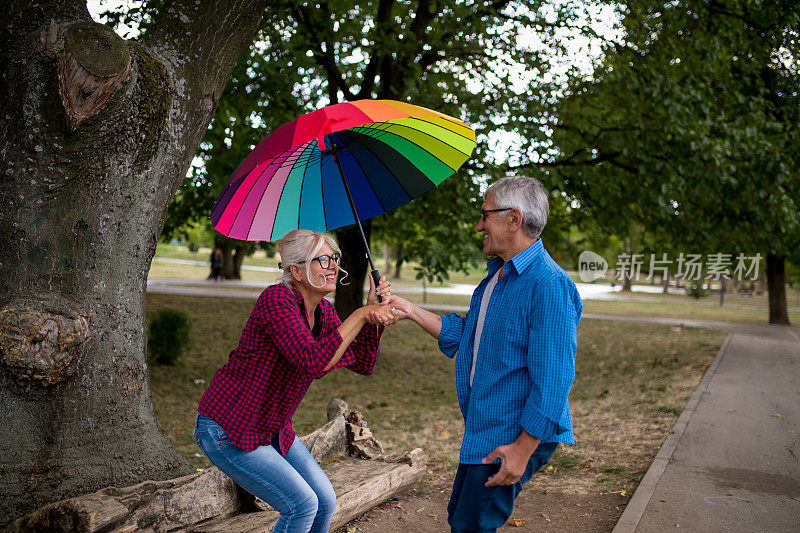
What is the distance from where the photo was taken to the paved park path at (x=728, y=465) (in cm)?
→ 479

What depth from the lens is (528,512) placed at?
5203 mm

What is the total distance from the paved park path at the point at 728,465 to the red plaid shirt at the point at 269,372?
2.68 m

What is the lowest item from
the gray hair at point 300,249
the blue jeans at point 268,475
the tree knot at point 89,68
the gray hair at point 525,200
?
the blue jeans at point 268,475

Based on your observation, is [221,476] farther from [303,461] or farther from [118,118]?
[118,118]

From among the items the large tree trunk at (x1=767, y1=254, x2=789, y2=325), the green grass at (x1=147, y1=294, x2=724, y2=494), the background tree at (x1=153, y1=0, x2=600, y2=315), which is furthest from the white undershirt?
the large tree trunk at (x1=767, y1=254, x2=789, y2=325)

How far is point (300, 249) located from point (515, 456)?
1.32m

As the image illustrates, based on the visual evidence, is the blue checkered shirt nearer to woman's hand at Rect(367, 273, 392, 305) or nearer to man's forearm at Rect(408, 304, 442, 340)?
man's forearm at Rect(408, 304, 442, 340)

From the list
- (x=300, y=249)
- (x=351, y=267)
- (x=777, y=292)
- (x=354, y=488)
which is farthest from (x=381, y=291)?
(x=777, y=292)

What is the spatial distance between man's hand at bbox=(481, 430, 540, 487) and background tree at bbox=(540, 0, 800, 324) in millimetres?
8229

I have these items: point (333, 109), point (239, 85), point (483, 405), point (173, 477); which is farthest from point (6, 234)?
point (239, 85)

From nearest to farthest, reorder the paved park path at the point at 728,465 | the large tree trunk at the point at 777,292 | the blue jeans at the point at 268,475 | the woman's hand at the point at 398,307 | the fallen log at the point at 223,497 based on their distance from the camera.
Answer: the blue jeans at the point at 268,475 < the woman's hand at the point at 398,307 < the fallen log at the point at 223,497 < the paved park path at the point at 728,465 < the large tree trunk at the point at 777,292

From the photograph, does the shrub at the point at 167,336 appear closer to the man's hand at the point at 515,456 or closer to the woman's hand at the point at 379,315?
the woman's hand at the point at 379,315

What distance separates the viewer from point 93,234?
4.14 metres

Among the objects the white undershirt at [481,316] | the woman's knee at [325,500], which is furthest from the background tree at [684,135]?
the woman's knee at [325,500]
